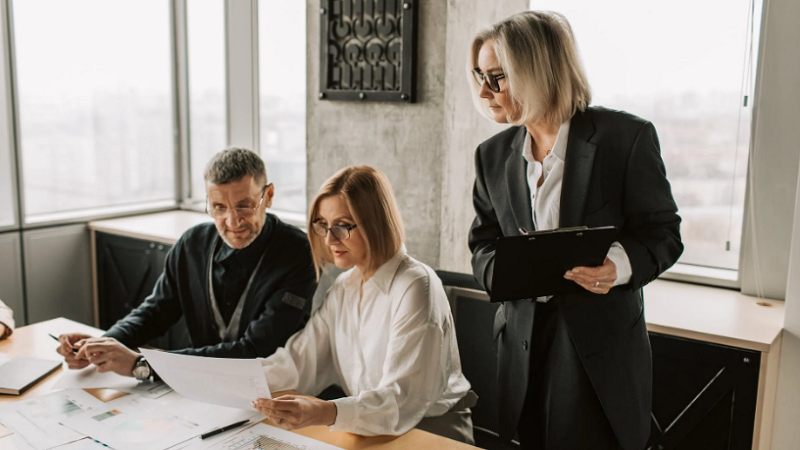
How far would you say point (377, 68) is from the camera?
3100 millimetres

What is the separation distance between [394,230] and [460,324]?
883 millimetres

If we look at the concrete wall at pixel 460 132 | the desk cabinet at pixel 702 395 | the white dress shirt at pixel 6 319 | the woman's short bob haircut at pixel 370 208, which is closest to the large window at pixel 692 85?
the concrete wall at pixel 460 132

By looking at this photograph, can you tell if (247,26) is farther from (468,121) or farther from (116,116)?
(468,121)

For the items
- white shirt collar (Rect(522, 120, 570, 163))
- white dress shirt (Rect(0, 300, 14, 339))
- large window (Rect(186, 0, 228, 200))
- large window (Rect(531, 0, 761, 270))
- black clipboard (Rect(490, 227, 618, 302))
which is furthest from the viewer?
large window (Rect(186, 0, 228, 200))

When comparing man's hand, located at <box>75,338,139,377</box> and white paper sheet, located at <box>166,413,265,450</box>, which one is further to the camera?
man's hand, located at <box>75,338,139,377</box>

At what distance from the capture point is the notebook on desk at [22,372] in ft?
5.71

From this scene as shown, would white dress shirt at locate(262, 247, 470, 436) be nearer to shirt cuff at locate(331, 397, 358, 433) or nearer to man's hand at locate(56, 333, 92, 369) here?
shirt cuff at locate(331, 397, 358, 433)

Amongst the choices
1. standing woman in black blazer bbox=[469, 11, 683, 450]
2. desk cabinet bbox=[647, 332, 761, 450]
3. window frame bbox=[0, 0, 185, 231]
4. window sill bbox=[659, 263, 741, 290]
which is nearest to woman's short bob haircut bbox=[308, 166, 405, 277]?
standing woman in black blazer bbox=[469, 11, 683, 450]

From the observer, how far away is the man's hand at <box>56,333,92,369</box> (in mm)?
1862

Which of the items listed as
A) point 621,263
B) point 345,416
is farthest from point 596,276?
point 345,416

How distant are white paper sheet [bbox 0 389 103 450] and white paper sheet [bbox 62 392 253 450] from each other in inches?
1.2

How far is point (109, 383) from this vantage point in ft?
5.90

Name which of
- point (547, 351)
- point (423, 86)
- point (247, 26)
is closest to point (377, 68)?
point (423, 86)

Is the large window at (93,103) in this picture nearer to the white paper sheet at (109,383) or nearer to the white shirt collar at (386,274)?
the white paper sheet at (109,383)
